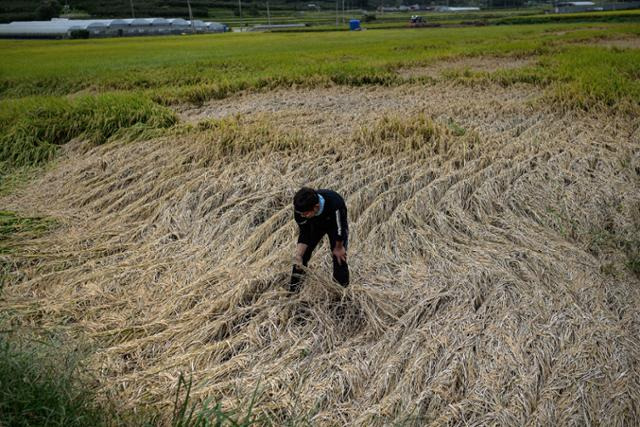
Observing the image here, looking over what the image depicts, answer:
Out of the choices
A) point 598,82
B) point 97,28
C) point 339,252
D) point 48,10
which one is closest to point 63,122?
point 339,252

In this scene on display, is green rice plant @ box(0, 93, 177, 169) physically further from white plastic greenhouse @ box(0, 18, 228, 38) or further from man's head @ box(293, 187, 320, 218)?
white plastic greenhouse @ box(0, 18, 228, 38)

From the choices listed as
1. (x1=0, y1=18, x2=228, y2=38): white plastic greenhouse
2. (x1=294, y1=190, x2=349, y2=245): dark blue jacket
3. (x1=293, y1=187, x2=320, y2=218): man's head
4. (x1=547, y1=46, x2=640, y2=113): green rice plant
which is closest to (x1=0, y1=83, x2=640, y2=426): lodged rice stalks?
(x1=294, y1=190, x2=349, y2=245): dark blue jacket

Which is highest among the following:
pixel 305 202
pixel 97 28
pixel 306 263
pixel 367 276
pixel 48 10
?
pixel 48 10

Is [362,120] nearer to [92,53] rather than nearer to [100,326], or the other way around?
[100,326]

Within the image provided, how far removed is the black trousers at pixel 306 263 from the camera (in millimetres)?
3703

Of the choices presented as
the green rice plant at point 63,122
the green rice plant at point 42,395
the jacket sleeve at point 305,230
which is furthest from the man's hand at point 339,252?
the green rice plant at point 63,122

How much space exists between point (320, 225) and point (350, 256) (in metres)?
0.98

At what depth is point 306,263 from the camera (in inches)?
152

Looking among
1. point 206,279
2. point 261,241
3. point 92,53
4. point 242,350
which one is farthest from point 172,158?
point 92,53

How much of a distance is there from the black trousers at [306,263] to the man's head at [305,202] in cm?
41

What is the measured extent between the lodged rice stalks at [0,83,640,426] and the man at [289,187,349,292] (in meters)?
0.15

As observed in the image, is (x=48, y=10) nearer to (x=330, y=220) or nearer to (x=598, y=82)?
(x=598, y=82)

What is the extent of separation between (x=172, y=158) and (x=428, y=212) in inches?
150

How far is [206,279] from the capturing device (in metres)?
4.22
